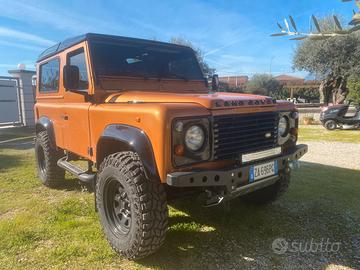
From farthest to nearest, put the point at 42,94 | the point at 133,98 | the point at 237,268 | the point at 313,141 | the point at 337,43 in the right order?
the point at 337,43 → the point at 313,141 → the point at 42,94 → the point at 133,98 → the point at 237,268

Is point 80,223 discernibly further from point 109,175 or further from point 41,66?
point 41,66

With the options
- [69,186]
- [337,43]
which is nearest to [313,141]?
[69,186]

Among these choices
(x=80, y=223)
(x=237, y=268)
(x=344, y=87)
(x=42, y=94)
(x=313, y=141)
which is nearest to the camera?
(x=237, y=268)

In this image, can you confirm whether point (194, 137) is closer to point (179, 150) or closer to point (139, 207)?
point (179, 150)

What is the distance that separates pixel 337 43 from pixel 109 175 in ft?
60.9

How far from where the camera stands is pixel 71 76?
11.2 feet

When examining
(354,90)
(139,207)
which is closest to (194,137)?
(139,207)

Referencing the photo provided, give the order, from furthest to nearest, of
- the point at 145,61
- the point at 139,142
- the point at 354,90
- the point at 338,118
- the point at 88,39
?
1. the point at 354,90
2. the point at 338,118
3. the point at 145,61
4. the point at 88,39
5. the point at 139,142

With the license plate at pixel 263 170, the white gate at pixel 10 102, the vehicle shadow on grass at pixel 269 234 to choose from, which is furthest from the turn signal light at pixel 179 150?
the white gate at pixel 10 102

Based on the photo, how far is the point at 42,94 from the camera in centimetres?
514

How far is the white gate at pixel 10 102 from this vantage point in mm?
12734

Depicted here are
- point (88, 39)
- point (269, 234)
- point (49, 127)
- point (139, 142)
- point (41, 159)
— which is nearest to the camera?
point (139, 142)

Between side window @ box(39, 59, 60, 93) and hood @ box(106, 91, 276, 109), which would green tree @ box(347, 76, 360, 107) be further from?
side window @ box(39, 59, 60, 93)

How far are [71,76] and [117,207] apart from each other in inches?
58.9
